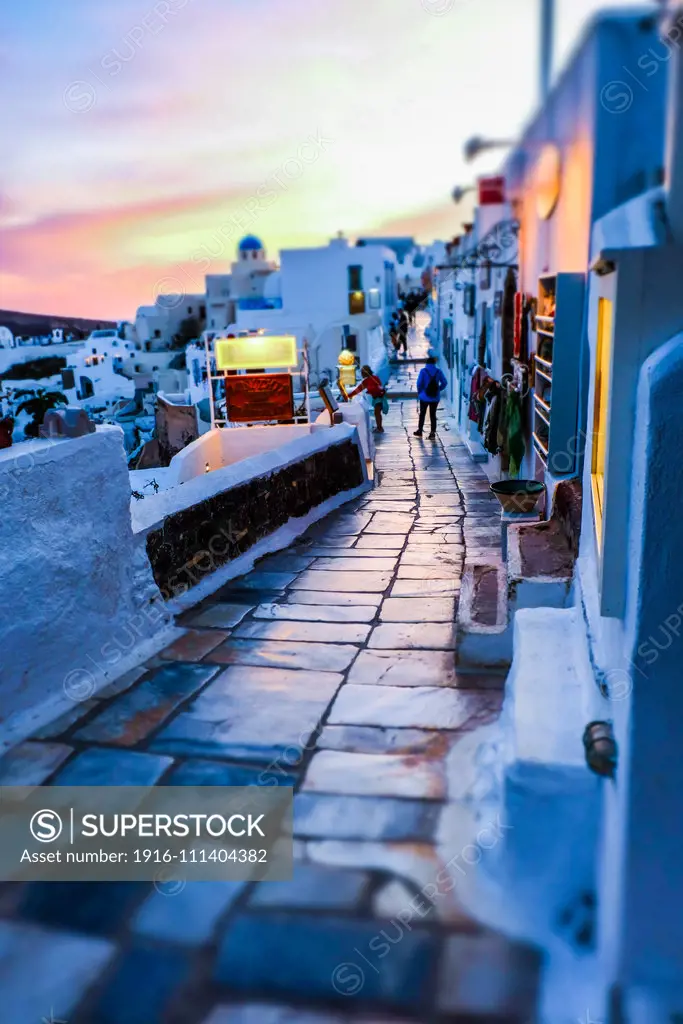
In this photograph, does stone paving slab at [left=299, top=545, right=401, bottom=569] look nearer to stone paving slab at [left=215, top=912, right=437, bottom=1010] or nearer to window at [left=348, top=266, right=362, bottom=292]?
stone paving slab at [left=215, top=912, right=437, bottom=1010]

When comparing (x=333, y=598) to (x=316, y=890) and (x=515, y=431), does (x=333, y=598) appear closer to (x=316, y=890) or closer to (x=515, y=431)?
(x=316, y=890)

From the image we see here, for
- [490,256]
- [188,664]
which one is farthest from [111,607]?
[490,256]

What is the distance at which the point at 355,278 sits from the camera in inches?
1641

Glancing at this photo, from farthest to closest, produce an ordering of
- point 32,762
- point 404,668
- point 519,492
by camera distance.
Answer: point 519,492, point 404,668, point 32,762

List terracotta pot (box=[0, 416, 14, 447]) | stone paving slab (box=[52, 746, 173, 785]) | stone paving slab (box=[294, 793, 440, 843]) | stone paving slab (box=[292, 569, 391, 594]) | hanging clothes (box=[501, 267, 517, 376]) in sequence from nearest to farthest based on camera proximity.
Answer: stone paving slab (box=[294, 793, 440, 843]) → stone paving slab (box=[52, 746, 173, 785]) → terracotta pot (box=[0, 416, 14, 447]) → stone paving slab (box=[292, 569, 391, 594]) → hanging clothes (box=[501, 267, 517, 376])

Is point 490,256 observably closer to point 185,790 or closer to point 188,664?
point 188,664

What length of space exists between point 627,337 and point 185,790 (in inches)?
94.4

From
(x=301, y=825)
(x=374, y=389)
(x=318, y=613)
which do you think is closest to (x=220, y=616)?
(x=318, y=613)

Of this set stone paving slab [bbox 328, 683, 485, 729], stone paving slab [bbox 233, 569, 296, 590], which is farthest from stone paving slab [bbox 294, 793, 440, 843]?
stone paving slab [bbox 233, 569, 296, 590]

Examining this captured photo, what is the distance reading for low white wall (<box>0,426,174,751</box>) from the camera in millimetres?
3502

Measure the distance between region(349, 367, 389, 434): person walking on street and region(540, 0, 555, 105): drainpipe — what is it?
21.0 ft

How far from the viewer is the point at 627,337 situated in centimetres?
212

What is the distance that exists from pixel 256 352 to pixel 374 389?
233cm

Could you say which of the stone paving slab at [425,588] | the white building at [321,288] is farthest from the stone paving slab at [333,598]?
the white building at [321,288]
